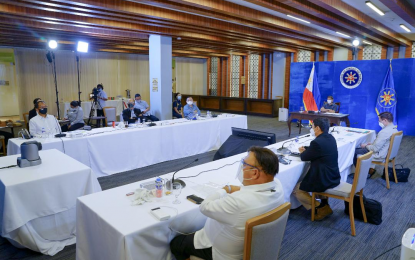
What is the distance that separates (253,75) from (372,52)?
5.05 meters

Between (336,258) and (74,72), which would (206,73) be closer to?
(74,72)

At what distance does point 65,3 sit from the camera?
488 centimetres

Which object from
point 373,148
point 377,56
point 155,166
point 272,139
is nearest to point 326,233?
point 272,139

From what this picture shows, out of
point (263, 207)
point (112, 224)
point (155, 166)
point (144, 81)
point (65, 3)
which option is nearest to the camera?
point (263, 207)

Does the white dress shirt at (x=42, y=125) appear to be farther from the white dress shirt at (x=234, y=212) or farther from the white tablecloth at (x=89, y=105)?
the white tablecloth at (x=89, y=105)

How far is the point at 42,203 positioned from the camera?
2746mm

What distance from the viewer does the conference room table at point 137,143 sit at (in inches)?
176

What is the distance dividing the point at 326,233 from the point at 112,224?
2.31 meters

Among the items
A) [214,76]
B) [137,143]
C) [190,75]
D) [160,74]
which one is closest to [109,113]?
[160,74]

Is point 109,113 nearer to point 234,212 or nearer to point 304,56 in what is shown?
point 234,212

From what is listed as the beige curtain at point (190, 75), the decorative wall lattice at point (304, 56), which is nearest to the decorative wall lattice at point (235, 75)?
the beige curtain at point (190, 75)

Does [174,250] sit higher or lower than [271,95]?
lower

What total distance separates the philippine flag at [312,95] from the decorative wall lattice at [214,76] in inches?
292

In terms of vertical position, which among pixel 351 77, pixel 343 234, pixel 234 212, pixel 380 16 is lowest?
pixel 343 234
